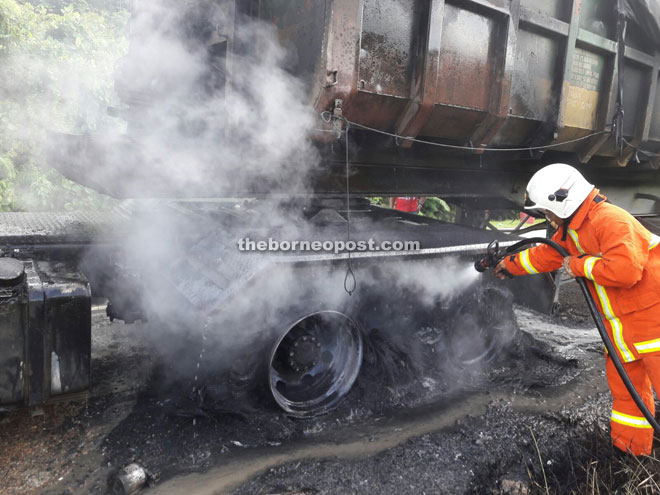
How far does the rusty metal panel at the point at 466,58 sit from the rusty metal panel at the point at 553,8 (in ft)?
1.70

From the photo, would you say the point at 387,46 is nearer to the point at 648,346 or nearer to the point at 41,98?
the point at 648,346

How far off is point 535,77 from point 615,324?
1.87 meters

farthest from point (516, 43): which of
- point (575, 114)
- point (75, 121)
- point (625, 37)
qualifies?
point (75, 121)

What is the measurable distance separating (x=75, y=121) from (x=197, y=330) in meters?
5.82

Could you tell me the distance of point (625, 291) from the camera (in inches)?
106

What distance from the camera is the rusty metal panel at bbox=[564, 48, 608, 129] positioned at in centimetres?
372

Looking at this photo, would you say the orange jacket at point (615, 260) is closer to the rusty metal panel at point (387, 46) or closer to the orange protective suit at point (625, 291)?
the orange protective suit at point (625, 291)


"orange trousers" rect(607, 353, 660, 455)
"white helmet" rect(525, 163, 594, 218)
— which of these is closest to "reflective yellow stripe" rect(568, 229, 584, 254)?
"white helmet" rect(525, 163, 594, 218)

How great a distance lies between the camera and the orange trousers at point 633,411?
105 inches

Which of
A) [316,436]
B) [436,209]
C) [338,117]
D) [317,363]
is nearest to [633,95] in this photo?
[338,117]

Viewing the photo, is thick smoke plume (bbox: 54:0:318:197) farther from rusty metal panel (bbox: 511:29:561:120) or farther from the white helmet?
rusty metal panel (bbox: 511:29:561:120)

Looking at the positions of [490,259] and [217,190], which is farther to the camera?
[490,259]

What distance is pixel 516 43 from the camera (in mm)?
3285

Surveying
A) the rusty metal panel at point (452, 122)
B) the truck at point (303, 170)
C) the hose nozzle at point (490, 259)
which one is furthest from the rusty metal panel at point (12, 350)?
the hose nozzle at point (490, 259)
